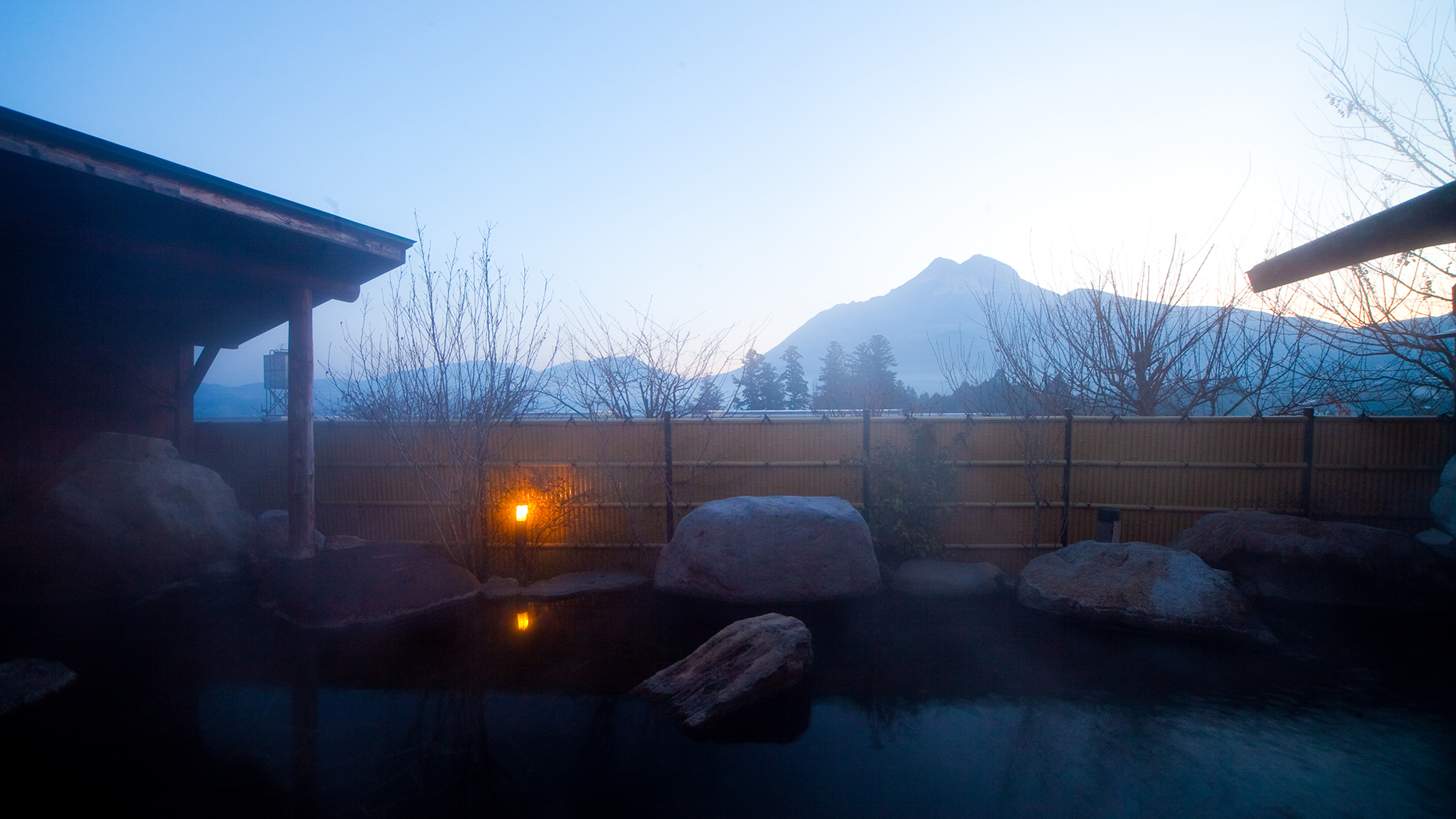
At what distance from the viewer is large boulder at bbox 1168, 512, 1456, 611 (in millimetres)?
6055

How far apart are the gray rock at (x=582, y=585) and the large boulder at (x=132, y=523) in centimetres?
348

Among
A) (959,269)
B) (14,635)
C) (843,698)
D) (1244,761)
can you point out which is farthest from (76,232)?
(959,269)

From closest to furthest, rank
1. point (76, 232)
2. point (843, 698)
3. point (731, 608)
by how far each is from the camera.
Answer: point (843, 698) < point (76, 232) < point (731, 608)

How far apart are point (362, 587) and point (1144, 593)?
728 cm

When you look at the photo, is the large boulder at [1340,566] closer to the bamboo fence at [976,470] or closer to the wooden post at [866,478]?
the bamboo fence at [976,470]

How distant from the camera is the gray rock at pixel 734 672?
161 inches

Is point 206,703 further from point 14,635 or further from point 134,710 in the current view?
point 14,635

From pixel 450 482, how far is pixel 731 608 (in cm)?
352

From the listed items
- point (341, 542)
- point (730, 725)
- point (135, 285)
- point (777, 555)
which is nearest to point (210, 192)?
point (135, 285)

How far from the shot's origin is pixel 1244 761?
139 inches

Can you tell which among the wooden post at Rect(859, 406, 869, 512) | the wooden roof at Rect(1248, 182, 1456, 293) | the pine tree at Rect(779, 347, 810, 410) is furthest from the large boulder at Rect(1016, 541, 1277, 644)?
the pine tree at Rect(779, 347, 810, 410)

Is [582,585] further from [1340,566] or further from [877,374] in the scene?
[877,374]

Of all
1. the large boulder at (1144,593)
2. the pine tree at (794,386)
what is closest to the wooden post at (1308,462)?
the large boulder at (1144,593)

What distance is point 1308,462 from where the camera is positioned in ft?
24.1
